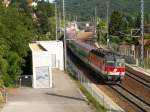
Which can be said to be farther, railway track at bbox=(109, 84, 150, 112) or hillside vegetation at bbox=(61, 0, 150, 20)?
hillside vegetation at bbox=(61, 0, 150, 20)

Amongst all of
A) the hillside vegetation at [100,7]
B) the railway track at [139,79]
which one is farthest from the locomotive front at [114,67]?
the hillside vegetation at [100,7]

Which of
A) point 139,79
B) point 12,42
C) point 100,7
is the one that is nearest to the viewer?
point 12,42

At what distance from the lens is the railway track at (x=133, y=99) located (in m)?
28.5

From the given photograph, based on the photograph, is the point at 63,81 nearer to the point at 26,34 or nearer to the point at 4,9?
the point at 26,34

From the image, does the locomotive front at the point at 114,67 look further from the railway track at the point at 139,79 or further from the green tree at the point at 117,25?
the green tree at the point at 117,25

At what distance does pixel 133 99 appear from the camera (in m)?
32.4

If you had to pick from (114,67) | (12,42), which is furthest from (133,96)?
(12,42)

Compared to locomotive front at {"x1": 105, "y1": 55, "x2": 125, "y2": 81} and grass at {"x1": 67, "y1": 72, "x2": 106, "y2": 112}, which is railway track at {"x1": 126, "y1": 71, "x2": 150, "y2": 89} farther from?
grass at {"x1": 67, "y1": 72, "x2": 106, "y2": 112}

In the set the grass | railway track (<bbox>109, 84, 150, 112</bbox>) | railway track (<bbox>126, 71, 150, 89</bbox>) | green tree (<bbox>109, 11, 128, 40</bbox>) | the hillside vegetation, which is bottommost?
railway track (<bbox>126, 71, 150, 89</bbox>)

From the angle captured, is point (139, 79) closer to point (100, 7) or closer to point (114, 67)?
point (114, 67)

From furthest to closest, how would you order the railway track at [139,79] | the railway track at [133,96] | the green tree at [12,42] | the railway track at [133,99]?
the railway track at [139,79] → the green tree at [12,42] → the railway track at [133,96] → the railway track at [133,99]

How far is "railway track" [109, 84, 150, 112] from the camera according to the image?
28484 millimetres

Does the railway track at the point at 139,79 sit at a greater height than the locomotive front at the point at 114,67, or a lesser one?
lesser

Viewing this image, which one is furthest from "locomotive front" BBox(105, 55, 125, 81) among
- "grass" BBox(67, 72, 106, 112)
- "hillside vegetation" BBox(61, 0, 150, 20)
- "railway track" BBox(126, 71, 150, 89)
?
"hillside vegetation" BBox(61, 0, 150, 20)
